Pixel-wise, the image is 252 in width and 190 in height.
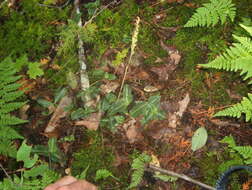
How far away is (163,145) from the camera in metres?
3.69

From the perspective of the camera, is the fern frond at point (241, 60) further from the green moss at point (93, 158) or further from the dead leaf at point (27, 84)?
the dead leaf at point (27, 84)

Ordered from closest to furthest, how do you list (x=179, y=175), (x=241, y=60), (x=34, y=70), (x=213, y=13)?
1. (x=241, y=60)
2. (x=179, y=175)
3. (x=213, y=13)
4. (x=34, y=70)

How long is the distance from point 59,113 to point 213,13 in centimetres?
217

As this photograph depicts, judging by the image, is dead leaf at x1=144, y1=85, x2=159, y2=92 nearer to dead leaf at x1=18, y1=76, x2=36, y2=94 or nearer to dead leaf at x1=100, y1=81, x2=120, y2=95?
dead leaf at x1=100, y1=81, x2=120, y2=95

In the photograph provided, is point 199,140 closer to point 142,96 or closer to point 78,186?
point 142,96

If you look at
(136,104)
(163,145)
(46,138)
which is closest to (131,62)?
(136,104)

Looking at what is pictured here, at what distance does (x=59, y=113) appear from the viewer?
156 inches

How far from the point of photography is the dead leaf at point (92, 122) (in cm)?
384

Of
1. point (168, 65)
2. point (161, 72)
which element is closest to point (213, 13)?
point (168, 65)

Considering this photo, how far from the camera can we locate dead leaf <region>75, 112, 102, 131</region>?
12.6ft

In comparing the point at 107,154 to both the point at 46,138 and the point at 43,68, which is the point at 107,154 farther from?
the point at 43,68

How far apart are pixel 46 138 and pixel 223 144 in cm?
205

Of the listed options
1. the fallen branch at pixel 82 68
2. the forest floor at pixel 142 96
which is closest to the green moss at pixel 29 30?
the forest floor at pixel 142 96

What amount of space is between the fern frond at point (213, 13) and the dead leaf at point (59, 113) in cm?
169
